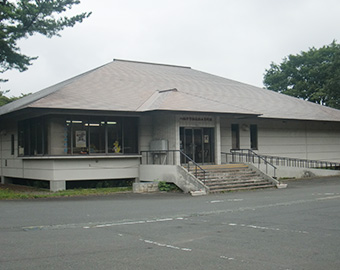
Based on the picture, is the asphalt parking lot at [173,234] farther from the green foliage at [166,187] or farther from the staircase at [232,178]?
the green foliage at [166,187]

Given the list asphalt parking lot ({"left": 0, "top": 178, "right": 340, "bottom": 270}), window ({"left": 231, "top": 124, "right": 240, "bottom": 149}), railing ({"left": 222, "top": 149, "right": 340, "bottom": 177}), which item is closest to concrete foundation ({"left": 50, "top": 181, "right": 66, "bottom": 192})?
asphalt parking lot ({"left": 0, "top": 178, "right": 340, "bottom": 270})

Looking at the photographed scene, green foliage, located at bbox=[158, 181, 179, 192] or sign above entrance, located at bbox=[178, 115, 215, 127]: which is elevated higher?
sign above entrance, located at bbox=[178, 115, 215, 127]

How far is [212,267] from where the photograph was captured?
6863 millimetres

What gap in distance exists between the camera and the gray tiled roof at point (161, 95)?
22812mm

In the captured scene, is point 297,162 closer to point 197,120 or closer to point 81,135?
point 197,120

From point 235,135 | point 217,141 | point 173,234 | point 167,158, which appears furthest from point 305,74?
point 173,234

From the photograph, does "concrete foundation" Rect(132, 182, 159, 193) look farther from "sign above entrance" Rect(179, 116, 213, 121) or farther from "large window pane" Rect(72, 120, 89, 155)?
"sign above entrance" Rect(179, 116, 213, 121)

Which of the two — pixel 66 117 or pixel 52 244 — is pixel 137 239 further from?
pixel 66 117

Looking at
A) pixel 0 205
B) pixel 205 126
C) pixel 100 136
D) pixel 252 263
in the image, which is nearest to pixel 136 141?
pixel 100 136

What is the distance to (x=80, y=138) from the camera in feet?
75.3

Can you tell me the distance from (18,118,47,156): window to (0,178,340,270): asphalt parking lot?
691 centimetres

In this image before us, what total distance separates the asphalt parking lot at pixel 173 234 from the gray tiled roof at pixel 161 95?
7.54m

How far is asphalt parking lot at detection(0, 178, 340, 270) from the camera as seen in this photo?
726cm

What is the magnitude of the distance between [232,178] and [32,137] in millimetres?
11198
